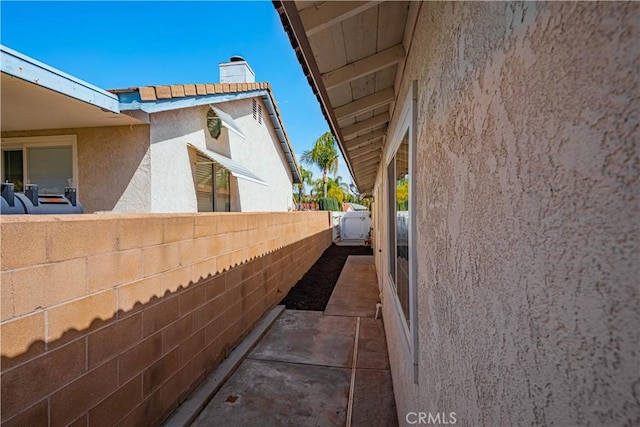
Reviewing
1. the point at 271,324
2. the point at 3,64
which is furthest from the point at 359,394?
the point at 3,64

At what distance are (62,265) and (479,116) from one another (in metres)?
3.44

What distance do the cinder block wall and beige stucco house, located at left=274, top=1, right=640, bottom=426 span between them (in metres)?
2.81

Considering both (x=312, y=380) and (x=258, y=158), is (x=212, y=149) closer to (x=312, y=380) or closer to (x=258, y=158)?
(x=258, y=158)

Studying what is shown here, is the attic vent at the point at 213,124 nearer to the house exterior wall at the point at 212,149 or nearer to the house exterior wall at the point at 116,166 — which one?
the house exterior wall at the point at 212,149

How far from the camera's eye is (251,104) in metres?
13.5

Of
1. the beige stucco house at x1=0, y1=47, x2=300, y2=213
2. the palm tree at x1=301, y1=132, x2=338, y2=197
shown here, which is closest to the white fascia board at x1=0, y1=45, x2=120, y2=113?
the beige stucco house at x1=0, y1=47, x2=300, y2=213

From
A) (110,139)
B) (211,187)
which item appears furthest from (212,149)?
(110,139)

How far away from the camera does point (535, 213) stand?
902 millimetres

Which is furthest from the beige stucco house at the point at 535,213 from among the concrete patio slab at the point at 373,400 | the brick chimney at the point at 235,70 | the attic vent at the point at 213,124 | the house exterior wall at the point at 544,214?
the brick chimney at the point at 235,70

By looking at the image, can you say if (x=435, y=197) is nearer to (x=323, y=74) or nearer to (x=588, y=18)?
(x=588, y=18)

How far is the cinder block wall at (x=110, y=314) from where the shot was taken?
2.44 m

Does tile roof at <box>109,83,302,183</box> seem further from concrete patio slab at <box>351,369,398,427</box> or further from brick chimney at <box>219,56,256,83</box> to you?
concrete patio slab at <box>351,369,398,427</box>

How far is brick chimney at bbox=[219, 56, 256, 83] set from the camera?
522 inches

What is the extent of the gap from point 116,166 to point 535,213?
820 cm
